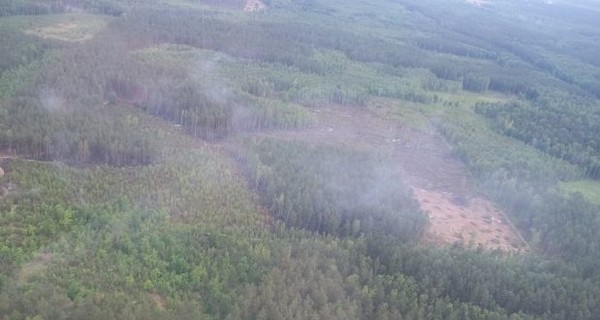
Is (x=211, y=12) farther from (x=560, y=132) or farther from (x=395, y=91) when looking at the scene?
(x=560, y=132)

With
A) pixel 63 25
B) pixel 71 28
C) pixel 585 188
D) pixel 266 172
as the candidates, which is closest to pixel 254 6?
pixel 63 25

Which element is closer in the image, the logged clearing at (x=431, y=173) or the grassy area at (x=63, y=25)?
the logged clearing at (x=431, y=173)

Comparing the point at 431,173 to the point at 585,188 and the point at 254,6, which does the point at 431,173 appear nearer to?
the point at 585,188

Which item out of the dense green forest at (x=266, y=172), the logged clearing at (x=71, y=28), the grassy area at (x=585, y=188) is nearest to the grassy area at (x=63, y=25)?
the logged clearing at (x=71, y=28)

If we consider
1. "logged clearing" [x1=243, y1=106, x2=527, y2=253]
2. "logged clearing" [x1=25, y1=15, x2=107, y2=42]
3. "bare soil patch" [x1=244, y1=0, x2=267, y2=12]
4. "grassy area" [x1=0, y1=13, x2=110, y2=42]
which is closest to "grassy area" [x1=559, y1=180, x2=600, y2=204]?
"logged clearing" [x1=243, y1=106, x2=527, y2=253]

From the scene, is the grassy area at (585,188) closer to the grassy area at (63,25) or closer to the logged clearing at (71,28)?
the logged clearing at (71,28)

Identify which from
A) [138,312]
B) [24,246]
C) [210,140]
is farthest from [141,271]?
[210,140]

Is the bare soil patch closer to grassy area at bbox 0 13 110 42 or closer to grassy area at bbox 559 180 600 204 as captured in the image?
grassy area at bbox 0 13 110 42
